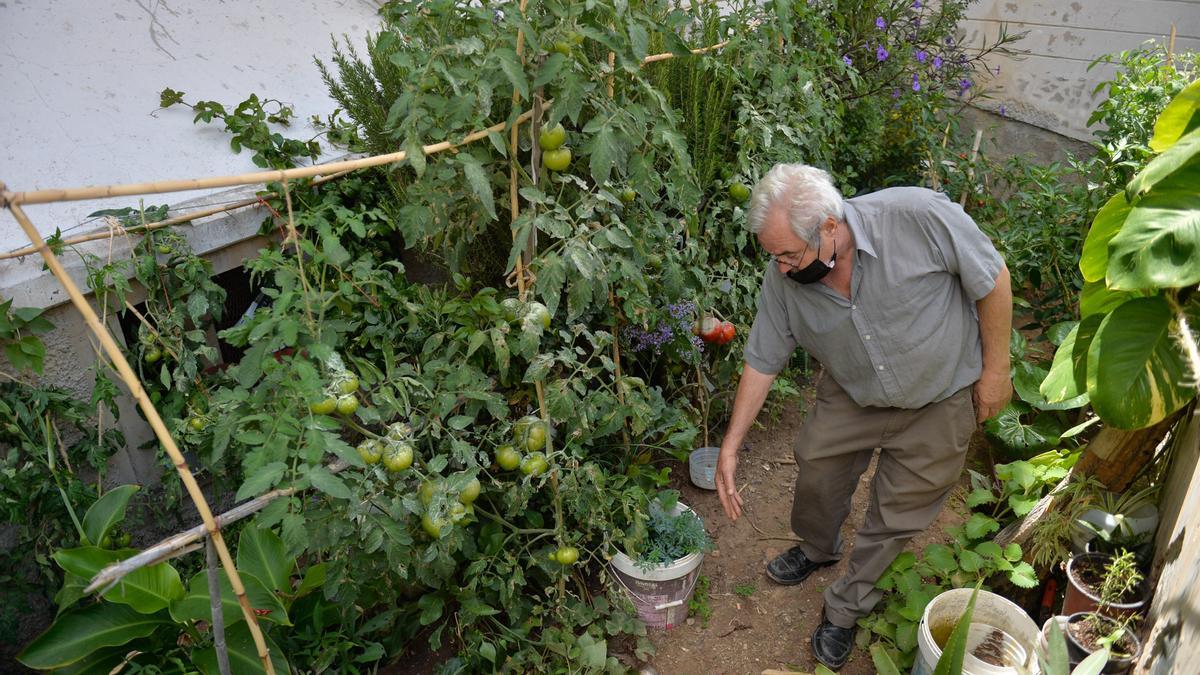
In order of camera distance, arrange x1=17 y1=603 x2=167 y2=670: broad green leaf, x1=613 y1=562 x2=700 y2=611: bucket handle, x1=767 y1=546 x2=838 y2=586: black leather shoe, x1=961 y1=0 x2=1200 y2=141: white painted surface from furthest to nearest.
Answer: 1. x1=961 y1=0 x2=1200 y2=141: white painted surface
2. x1=767 y1=546 x2=838 y2=586: black leather shoe
3. x1=613 y1=562 x2=700 y2=611: bucket handle
4. x1=17 y1=603 x2=167 y2=670: broad green leaf

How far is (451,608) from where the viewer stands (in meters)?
2.89

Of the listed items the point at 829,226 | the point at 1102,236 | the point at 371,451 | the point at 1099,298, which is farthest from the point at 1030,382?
the point at 371,451

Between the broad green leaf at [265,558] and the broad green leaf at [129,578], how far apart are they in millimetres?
196

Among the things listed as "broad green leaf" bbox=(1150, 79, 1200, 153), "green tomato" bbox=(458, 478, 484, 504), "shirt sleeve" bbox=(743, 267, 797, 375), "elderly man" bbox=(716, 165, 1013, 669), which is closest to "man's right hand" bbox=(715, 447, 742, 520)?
"elderly man" bbox=(716, 165, 1013, 669)

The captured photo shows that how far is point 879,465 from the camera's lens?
2820mm

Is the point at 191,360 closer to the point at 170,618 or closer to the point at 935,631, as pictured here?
the point at 170,618

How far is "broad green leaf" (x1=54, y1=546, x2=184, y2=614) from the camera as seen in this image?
2145mm

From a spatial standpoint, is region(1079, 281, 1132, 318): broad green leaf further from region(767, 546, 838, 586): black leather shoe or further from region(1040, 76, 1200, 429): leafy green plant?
region(767, 546, 838, 586): black leather shoe

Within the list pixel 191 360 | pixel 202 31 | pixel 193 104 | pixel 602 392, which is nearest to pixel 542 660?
pixel 602 392

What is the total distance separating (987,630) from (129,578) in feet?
8.56

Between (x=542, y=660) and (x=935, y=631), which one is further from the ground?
(x=542, y=660)

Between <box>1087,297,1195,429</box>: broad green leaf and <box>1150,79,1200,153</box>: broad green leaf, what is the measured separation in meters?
0.45

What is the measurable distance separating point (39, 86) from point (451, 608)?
8.20 feet

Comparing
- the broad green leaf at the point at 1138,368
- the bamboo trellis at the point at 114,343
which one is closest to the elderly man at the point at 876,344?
the broad green leaf at the point at 1138,368
